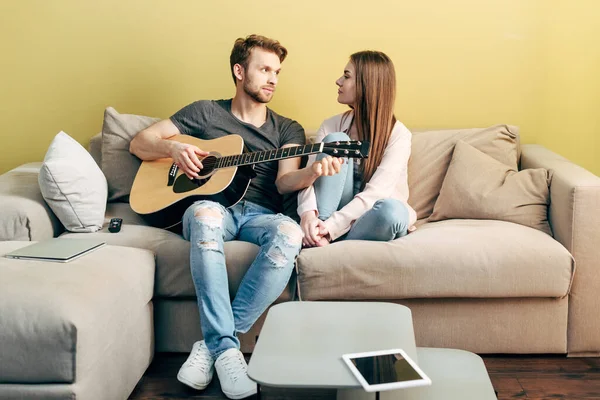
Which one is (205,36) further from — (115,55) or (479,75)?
(479,75)

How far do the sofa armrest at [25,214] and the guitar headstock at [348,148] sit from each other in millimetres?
999

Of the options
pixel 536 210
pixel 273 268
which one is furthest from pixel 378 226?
pixel 536 210

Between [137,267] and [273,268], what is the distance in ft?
1.35

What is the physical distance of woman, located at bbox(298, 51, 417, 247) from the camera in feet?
7.91

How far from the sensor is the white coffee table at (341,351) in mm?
1475

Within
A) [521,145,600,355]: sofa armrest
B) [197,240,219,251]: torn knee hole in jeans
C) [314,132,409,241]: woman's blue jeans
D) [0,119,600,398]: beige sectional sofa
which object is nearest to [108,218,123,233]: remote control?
[0,119,600,398]: beige sectional sofa

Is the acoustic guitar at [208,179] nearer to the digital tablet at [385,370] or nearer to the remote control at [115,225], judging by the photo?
the remote control at [115,225]

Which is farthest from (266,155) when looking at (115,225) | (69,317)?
(69,317)

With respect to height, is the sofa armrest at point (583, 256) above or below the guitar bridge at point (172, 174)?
below

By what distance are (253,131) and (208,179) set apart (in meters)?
0.32

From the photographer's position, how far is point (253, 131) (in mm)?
2773

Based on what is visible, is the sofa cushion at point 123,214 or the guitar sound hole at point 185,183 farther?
the sofa cushion at point 123,214

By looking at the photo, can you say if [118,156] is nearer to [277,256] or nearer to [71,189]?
[71,189]

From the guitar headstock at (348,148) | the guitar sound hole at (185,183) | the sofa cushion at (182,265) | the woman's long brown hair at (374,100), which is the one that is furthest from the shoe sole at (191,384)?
the woman's long brown hair at (374,100)
